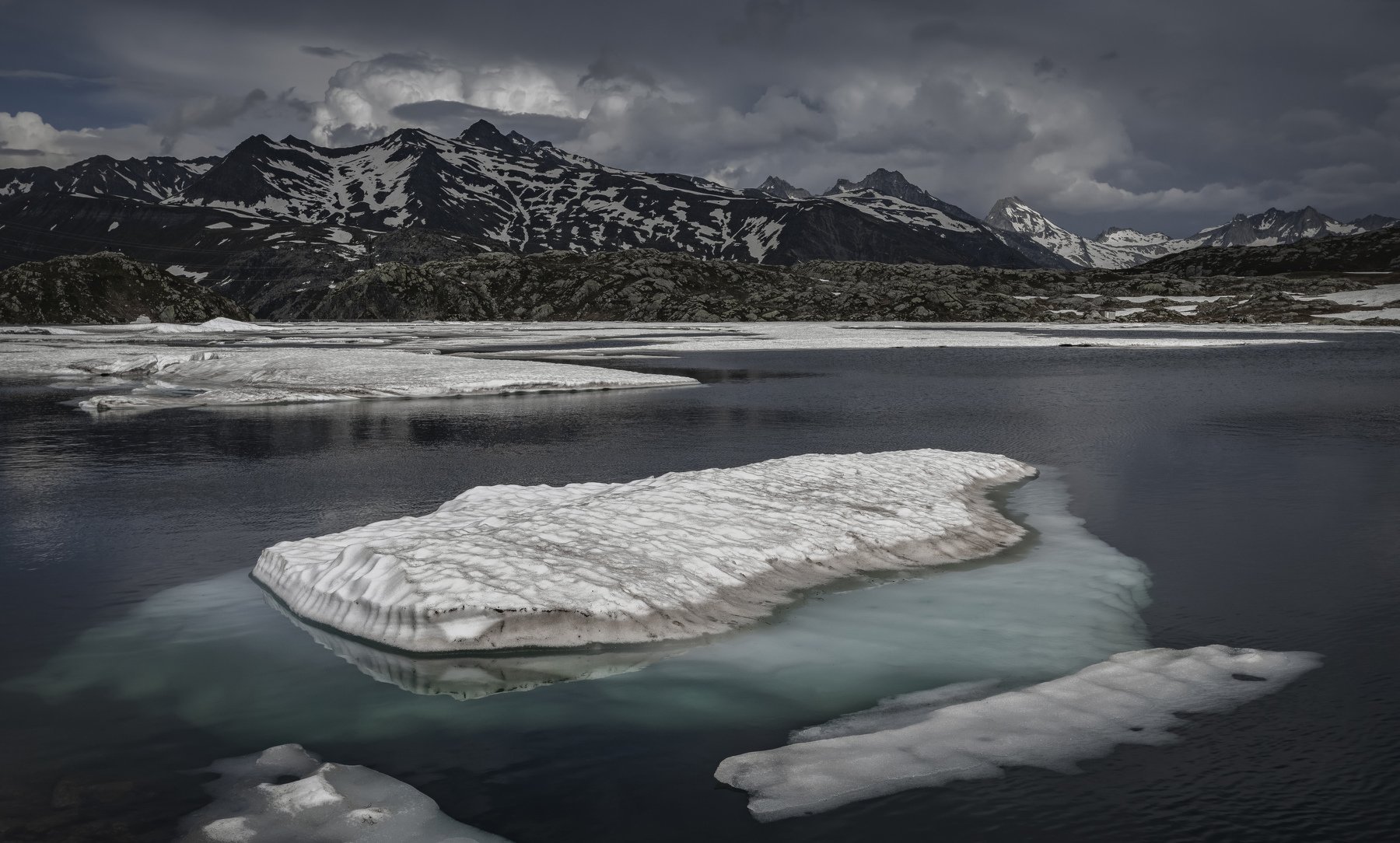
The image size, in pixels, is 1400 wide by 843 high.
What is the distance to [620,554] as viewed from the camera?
15.1 m

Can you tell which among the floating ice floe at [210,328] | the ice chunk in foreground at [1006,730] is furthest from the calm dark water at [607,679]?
the floating ice floe at [210,328]

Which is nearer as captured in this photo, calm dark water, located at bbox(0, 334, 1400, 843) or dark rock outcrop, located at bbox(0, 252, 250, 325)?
calm dark water, located at bbox(0, 334, 1400, 843)

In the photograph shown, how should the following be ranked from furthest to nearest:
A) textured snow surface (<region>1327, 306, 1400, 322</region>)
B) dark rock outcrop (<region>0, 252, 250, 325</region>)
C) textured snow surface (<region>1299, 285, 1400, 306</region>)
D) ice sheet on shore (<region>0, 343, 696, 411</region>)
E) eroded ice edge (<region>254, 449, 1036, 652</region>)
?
dark rock outcrop (<region>0, 252, 250, 325</region>) < textured snow surface (<region>1299, 285, 1400, 306</region>) < textured snow surface (<region>1327, 306, 1400, 322</region>) < ice sheet on shore (<region>0, 343, 696, 411</region>) < eroded ice edge (<region>254, 449, 1036, 652</region>)

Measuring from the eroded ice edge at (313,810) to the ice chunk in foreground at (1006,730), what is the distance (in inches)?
110

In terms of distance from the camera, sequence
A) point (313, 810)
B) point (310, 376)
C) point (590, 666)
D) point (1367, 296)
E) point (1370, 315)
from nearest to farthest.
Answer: point (313, 810), point (590, 666), point (310, 376), point (1370, 315), point (1367, 296)

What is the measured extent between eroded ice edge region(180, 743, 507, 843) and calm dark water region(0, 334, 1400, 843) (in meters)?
0.26

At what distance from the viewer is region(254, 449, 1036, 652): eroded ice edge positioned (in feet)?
42.5

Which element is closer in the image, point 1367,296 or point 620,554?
point 620,554

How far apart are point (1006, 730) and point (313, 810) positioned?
6745 millimetres

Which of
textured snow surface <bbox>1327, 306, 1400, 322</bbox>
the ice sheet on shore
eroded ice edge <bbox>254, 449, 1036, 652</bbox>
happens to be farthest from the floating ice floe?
textured snow surface <bbox>1327, 306, 1400, 322</bbox>

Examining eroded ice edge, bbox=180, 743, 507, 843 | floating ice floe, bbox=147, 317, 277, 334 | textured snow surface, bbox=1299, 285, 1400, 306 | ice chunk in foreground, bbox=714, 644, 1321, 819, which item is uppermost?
textured snow surface, bbox=1299, 285, 1400, 306

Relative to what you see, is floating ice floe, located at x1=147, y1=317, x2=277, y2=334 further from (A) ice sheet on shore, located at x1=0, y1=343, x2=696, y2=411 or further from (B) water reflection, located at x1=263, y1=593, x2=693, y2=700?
(B) water reflection, located at x1=263, y1=593, x2=693, y2=700

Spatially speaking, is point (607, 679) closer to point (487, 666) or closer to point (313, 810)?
point (487, 666)

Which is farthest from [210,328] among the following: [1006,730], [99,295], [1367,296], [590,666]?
[1367,296]
